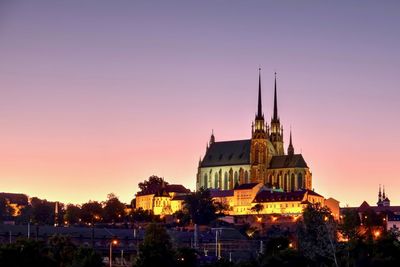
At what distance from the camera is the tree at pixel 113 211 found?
155 m

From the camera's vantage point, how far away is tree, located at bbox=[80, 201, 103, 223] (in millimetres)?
151000

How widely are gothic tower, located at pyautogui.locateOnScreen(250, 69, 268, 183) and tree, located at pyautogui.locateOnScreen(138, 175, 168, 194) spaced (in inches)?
682

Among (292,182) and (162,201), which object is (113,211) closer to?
(162,201)

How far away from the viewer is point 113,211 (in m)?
156

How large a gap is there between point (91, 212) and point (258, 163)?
3398cm

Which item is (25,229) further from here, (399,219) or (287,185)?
(287,185)

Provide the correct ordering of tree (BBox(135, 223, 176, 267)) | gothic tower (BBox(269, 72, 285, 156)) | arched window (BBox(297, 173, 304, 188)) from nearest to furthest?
1. tree (BBox(135, 223, 176, 267))
2. arched window (BBox(297, 173, 304, 188))
3. gothic tower (BBox(269, 72, 285, 156))

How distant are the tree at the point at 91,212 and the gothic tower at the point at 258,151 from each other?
2981cm

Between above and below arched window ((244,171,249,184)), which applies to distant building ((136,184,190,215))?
below

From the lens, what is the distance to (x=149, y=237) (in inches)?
2606

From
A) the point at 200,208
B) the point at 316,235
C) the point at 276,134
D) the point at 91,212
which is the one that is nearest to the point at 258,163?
the point at 276,134

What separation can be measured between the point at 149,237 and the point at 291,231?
251ft

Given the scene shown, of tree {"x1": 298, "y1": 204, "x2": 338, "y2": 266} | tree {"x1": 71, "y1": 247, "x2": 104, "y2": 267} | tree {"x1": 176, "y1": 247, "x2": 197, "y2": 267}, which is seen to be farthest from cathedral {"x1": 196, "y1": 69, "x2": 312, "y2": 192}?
tree {"x1": 71, "y1": 247, "x2": 104, "y2": 267}

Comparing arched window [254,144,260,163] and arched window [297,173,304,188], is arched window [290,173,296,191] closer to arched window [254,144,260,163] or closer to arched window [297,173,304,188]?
arched window [297,173,304,188]
